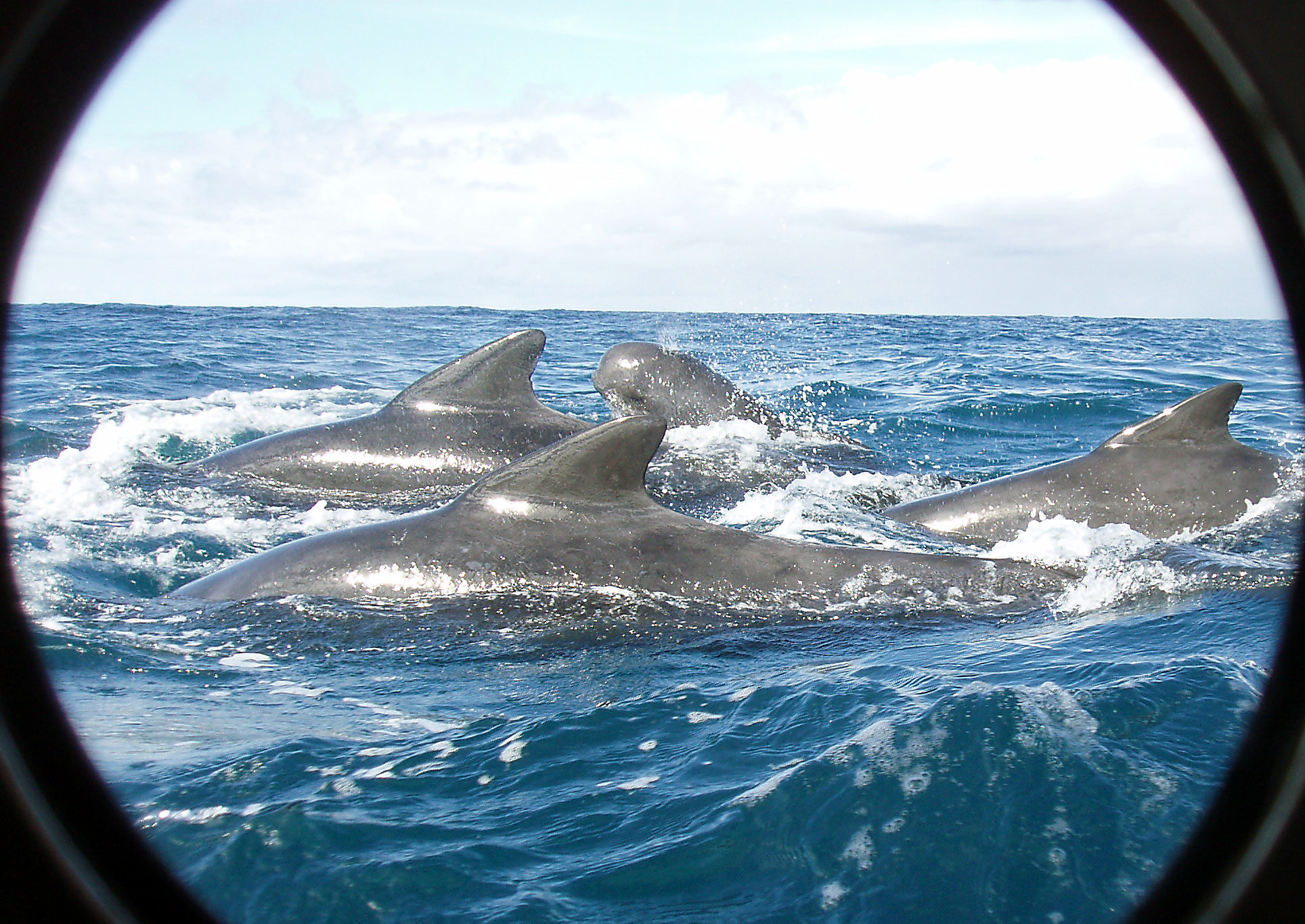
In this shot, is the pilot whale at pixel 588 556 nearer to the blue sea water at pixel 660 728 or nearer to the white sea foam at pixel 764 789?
the blue sea water at pixel 660 728

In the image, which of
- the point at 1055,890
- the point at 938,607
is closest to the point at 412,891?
the point at 1055,890

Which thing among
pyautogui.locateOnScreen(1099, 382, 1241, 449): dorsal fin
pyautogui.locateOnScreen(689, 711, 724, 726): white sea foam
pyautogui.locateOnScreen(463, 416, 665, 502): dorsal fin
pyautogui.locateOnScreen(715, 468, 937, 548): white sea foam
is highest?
pyautogui.locateOnScreen(1099, 382, 1241, 449): dorsal fin

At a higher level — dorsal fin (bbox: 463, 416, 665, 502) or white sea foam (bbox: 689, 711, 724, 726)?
dorsal fin (bbox: 463, 416, 665, 502)

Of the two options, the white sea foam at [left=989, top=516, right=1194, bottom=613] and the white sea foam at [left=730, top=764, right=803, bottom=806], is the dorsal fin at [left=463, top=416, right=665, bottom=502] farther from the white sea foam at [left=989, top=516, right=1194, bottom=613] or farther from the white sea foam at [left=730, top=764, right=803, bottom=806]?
the white sea foam at [left=989, top=516, right=1194, bottom=613]

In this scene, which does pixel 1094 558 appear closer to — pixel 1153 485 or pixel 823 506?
pixel 1153 485

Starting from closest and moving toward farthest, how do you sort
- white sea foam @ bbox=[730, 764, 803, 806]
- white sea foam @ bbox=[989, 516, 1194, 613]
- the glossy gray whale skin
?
white sea foam @ bbox=[730, 764, 803, 806], white sea foam @ bbox=[989, 516, 1194, 613], the glossy gray whale skin

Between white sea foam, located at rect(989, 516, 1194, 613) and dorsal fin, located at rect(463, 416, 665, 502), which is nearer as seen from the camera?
dorsal fin, located at rect(463, 416, 665, 502)

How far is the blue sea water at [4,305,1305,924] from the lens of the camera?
3.51 m

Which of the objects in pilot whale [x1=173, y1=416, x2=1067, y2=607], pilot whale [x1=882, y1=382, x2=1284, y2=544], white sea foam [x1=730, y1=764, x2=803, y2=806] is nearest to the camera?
white sea foam [x1=730, y1=764, x2=803, y2=806]

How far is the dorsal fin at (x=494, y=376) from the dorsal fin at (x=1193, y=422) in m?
5.79

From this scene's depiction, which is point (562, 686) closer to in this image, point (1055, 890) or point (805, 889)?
point (805, 889)

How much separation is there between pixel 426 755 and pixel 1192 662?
3754 millimetres

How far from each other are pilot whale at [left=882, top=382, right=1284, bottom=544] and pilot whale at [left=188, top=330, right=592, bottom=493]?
13.9 feet

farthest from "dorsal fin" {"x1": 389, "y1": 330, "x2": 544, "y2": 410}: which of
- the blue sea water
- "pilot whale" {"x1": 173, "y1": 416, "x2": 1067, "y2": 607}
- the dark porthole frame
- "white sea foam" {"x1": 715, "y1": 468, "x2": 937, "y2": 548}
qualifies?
the dark porthole frame
